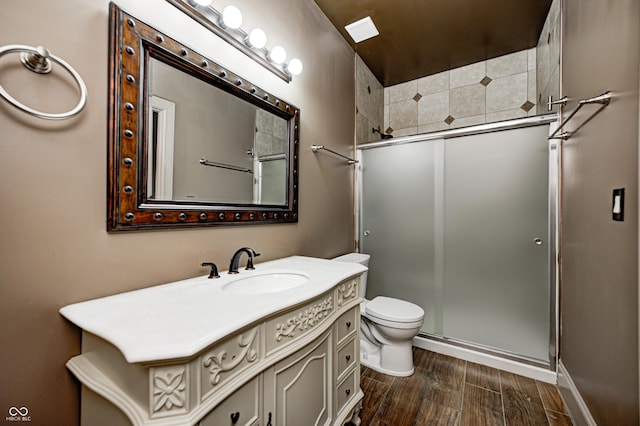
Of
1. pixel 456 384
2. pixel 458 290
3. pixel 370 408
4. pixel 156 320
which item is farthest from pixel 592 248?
pixel 156 320

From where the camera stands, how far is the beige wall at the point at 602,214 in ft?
3.01

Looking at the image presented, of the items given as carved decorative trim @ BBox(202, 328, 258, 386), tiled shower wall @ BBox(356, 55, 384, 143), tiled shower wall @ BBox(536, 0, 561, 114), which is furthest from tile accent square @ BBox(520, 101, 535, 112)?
carved decorative trim @ BBox(202, 328, 258, 386)

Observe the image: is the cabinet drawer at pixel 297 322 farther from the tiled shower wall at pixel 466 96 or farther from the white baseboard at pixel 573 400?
the tiled shower wall at pixel 466 96

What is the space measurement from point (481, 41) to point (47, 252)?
3.14m

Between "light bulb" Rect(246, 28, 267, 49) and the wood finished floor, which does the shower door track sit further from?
the wood finished floor

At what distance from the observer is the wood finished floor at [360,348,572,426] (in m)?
1.44

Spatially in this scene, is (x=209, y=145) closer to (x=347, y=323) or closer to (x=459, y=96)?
(x=347, y=323)

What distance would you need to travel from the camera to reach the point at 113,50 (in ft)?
2.92

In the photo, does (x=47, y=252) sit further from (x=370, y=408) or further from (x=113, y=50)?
(x=370, y=408)

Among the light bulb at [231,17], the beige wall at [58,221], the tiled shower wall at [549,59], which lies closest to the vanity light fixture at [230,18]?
the light bulb at [231,17]

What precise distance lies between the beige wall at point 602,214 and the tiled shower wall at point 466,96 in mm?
1021

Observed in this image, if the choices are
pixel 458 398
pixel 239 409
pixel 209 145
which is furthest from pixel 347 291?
pixel 458 398

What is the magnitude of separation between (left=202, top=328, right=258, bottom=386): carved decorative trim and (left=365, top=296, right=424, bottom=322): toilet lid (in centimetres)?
122

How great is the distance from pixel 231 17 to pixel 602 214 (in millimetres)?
1807
